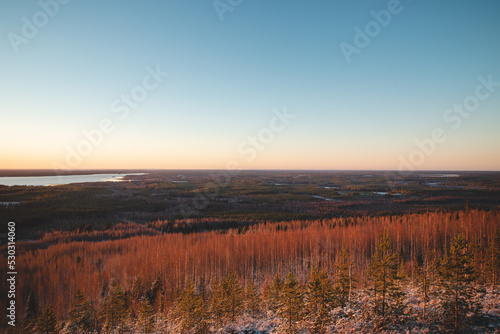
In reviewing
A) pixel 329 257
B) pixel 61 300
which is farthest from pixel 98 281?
pixel 329 257

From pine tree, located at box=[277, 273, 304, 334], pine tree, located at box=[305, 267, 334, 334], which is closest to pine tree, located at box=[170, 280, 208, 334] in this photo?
pine tree, located at box=[277, 273, 304, 334]

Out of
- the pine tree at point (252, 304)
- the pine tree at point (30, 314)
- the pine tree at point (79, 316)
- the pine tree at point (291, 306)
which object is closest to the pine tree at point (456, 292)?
the pine tree at point (291, 306)

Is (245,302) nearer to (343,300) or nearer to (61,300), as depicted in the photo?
(343,300)

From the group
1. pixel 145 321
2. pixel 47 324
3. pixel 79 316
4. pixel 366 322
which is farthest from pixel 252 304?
pixel 47 324

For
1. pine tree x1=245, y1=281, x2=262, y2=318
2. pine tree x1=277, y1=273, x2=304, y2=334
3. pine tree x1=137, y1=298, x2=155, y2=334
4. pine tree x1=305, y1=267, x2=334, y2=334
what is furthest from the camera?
pine tree x1=245, y1=281, x2=262, y2=318

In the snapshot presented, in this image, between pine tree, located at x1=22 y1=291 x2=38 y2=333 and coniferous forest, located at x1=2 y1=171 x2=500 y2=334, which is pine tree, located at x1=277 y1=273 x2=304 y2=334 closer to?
coniferous forest, located at x1=2 y1=171 x2=500 y2=334
